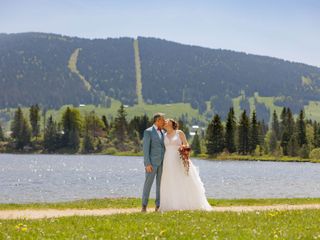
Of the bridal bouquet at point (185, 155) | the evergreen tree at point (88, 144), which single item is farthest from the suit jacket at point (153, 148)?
the evergreen tree at point (88, 144)

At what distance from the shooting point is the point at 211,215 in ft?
67.8

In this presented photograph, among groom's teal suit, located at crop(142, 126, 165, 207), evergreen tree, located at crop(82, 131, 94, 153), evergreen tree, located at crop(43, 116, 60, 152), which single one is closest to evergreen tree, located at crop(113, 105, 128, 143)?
evergreen tree, located at crop(82, 131, 94, 153)

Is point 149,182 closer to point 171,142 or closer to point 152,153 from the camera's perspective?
point 152,153

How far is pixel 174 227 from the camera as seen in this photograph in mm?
17078

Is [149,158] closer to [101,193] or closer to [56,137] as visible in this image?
[101,193]

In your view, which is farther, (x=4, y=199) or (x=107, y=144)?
(x=107, y=144)

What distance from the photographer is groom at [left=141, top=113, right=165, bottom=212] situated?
77.4 feet

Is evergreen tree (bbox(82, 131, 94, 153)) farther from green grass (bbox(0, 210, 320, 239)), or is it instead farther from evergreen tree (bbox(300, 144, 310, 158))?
green grass (bbox(0, 210, 320, 239))

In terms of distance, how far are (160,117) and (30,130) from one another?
17810cm

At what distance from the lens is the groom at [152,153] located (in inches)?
929

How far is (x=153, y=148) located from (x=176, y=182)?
66.3 inches

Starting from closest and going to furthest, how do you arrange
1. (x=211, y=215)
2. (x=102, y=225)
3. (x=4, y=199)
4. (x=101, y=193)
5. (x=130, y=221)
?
(x=102, y=225)
(x=130, y=221)
(x=211, y=215)
(x=4, y=199)
(x=101, y=193)

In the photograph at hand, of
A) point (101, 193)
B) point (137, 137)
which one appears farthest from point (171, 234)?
point (137, 137)

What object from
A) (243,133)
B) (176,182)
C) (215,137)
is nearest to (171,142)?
(176,182)
